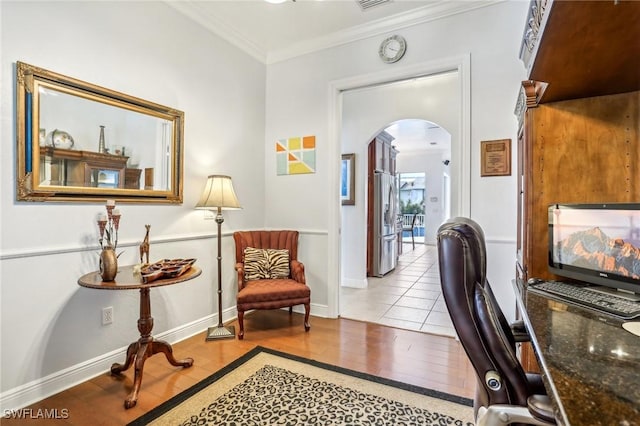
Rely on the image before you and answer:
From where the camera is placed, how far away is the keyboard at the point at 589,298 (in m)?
1.19

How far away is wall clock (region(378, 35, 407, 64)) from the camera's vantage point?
3.04 meters

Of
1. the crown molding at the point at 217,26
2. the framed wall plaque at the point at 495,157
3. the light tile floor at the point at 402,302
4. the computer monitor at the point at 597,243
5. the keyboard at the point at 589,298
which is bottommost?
the light tile floor at the point at 402,302

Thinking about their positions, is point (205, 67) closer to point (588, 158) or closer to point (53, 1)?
point (53, 1)

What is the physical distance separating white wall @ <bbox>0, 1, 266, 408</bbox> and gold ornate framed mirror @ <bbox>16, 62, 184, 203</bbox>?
2.5 inches

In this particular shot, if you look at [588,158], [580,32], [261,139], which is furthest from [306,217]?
[580,32]

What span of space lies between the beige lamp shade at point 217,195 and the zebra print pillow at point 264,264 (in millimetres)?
588

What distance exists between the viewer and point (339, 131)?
3.43m

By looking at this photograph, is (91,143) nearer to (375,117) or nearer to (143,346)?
(143,346)

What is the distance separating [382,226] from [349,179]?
112 centimetres

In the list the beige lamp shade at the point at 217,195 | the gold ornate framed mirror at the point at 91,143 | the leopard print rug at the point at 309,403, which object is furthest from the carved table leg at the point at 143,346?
the beige lamp shade at the point at 217,195

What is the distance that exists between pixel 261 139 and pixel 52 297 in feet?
8.25

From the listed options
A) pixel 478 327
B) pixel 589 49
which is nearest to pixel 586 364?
pixel 478 327

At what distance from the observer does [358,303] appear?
12.9 feet

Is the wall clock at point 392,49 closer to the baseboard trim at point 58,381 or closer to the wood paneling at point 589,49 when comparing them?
the wood paneling at point 589,49
